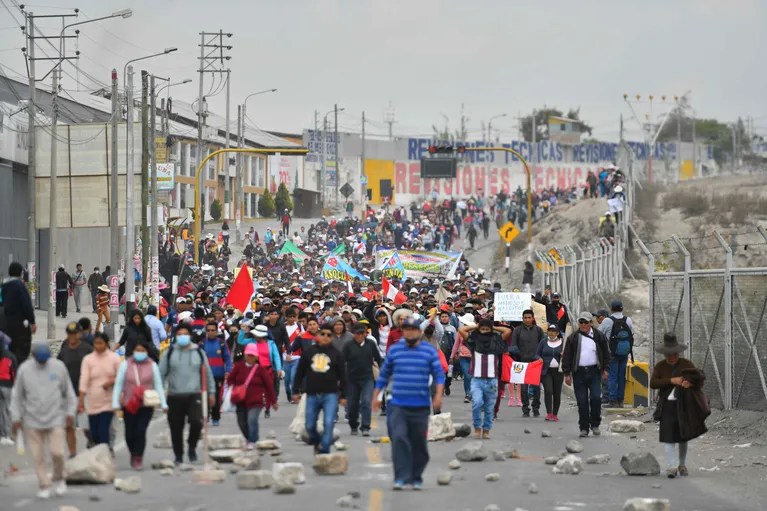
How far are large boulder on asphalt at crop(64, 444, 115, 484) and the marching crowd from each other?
0.33 meters

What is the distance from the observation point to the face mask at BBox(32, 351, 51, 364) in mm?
13266

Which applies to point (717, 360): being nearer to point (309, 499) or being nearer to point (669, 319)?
point (669, 319)

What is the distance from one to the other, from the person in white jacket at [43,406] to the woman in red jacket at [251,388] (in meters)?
3.37

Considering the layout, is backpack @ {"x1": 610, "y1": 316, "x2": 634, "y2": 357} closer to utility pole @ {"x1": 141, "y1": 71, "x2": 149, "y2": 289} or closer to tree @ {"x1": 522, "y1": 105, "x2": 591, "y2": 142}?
utility pole @ {"x1": 141, "y1": 71, "x2": 149, "y2": 289}

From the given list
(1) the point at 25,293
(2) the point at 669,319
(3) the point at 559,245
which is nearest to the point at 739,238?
(3) the point at 559,245

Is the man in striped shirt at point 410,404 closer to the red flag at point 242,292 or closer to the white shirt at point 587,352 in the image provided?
the white shirt at point 587,352

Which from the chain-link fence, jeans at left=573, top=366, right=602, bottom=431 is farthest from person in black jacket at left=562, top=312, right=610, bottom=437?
the chain-link fence

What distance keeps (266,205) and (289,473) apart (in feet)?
279

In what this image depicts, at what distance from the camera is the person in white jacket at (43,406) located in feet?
42.9

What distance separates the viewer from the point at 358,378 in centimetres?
1891

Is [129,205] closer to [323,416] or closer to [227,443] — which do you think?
[227,443]

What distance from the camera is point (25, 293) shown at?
58.4ft

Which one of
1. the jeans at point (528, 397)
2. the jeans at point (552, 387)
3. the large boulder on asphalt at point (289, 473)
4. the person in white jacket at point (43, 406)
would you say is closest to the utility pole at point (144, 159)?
the jeans at point (528, 397)

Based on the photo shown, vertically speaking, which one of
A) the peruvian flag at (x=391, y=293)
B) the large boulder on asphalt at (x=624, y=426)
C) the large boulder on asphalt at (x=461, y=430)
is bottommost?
the large boulder on asphalt at (x=624, y=426)
